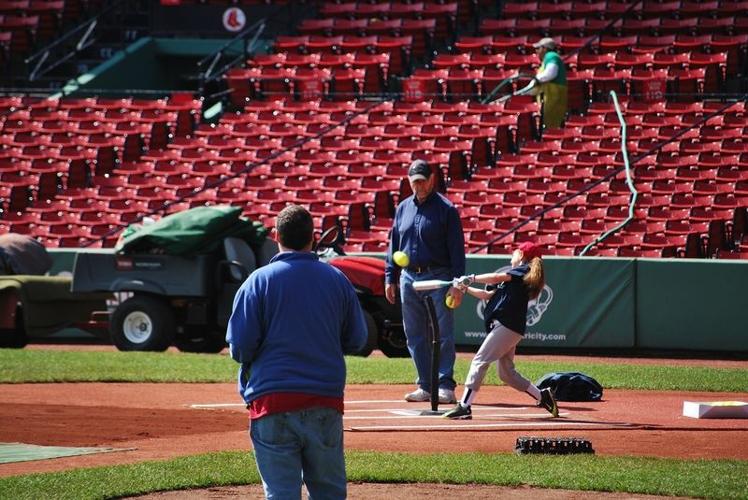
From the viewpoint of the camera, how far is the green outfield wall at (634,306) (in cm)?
1873

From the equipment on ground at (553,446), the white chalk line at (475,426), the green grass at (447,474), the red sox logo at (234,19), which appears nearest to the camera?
the green grass at (447,474)

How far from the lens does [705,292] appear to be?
18.8m

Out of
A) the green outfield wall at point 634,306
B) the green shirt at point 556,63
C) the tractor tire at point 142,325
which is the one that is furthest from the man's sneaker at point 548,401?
the green shirt at point 556,63

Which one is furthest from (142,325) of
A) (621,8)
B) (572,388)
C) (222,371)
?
(621,8)

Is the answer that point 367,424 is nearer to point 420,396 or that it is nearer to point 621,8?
point 420,396

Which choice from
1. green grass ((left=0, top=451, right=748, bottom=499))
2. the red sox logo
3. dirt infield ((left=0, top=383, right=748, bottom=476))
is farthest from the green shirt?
green grass ((left=0, top=451, right=748, bottom=499))

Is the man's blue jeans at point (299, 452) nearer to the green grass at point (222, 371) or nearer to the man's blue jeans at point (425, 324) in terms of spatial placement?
the man's blue jeans at point (425, 324)

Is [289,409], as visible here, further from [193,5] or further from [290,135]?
[193,5]

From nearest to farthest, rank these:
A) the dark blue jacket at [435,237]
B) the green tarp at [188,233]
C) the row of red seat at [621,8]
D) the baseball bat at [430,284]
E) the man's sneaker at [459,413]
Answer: the baseball bat at [430,284] < the man's sneaker at [459,413] < the dark blue jacket at [435,237] < the green tarp at [188,233] < the row of red seat at [621,8]

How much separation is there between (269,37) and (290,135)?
6753mm

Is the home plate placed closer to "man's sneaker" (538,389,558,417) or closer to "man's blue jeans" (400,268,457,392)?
"man's sneaker" (538,389,558,417)

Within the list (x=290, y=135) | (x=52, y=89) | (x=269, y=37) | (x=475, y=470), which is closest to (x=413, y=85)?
(x=290, y=135)

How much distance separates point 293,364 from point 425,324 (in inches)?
230

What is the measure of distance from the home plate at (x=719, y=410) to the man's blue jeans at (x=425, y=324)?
2.01 m
